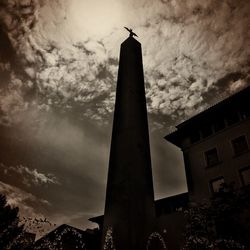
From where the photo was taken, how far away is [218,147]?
19984mm

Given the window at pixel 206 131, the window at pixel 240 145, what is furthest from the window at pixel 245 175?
the window at pixel 206 131

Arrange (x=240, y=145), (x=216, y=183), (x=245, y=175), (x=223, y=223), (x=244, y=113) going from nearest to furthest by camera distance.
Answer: (x=223, y=223) → (x=245, y=175) → (x=240, y=145) → (x=216, y=183) → (x=244, y=113)

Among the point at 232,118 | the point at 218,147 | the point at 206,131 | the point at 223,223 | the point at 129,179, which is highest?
the point at 232,118

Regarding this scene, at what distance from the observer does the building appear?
18.2m

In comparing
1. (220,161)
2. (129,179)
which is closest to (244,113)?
(220,161)

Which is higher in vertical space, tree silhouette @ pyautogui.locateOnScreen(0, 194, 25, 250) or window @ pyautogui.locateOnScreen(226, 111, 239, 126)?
window @ pyautogui.locateOnScreen(226, 111, 239, 126)

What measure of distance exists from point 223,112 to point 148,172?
49.3 ft

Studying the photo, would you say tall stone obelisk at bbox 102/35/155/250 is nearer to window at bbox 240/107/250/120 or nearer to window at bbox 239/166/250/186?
window at bbox 239/166/250/186

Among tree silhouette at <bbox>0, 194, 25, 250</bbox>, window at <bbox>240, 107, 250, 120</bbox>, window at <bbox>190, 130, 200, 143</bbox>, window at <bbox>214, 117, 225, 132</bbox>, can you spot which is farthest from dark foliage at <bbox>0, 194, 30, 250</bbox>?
window at <bbox>240, 107, 250, 120</bbox>

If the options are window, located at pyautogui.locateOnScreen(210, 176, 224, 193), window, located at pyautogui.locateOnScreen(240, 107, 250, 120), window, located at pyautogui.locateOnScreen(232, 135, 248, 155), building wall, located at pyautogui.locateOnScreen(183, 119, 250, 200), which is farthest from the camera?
window, located at pyautogui.locateOnScreen(240, 107, 250, 120)

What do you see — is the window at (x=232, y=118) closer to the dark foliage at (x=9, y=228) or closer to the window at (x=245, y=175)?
the window at (x=245, y=175)

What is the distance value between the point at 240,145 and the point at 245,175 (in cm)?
247

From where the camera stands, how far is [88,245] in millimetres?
22875

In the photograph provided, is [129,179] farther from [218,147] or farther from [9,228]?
[9,228]
